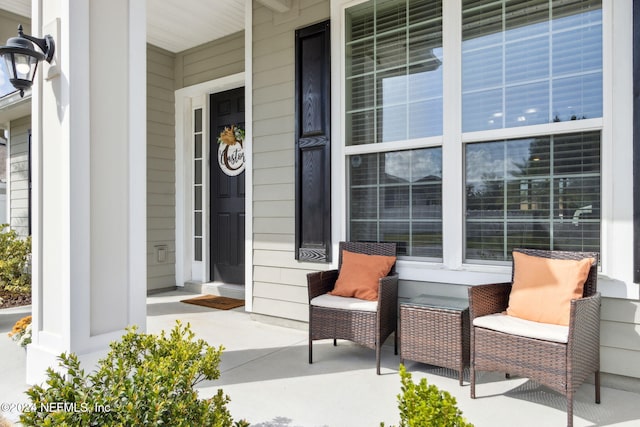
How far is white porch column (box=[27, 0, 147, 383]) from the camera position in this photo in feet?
6.97

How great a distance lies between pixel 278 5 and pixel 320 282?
8.34 feet

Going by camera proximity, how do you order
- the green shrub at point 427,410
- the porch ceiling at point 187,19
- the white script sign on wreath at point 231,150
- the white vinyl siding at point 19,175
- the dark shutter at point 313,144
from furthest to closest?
the white vinyl siding at point 19,175
the white script sign on wreath at point 231,150
the porch ceiling at point 187,19
the dark shutter at point 313,144
the green shrub at point 427,410

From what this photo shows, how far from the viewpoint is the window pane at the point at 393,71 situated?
3.05 meters

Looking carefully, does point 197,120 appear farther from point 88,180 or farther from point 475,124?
point 475,124

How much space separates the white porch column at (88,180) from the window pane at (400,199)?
68.4 inches

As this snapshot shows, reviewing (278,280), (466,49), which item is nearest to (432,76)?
(466,49)

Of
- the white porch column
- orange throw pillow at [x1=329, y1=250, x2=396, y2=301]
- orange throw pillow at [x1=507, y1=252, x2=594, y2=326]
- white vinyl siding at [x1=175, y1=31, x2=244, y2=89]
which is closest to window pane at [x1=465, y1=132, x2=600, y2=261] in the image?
orange throw pillow at [x1=507, y1=252, x2=594, y2=326]

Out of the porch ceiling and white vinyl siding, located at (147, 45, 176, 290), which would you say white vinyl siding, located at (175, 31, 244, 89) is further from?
white vinyl siding, located at (147, 45, 176, 290)

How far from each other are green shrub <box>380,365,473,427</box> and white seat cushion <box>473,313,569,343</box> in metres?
1.17

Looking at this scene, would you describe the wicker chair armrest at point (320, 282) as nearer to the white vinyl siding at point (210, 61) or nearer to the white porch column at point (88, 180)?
the white porch column at point (88, 180)

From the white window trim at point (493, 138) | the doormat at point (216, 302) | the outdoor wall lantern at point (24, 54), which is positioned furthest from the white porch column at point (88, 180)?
the doormat at point (216, 302)

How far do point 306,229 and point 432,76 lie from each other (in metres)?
1.65

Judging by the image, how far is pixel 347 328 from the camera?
2.78 metres

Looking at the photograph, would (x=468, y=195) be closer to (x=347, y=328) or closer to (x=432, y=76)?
(x=432, y=76)
